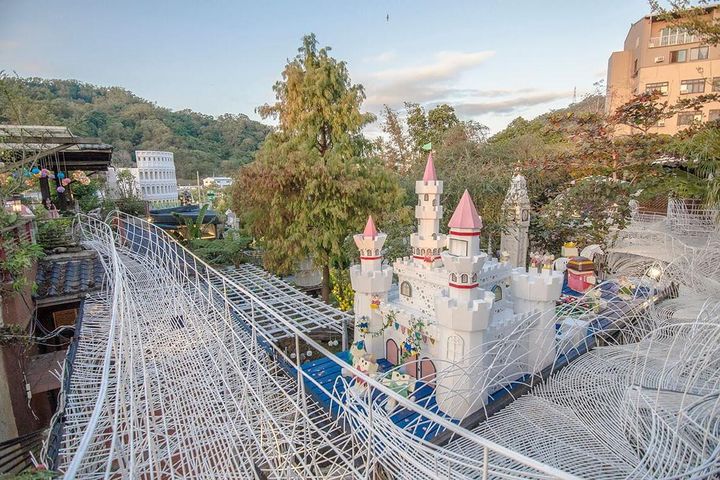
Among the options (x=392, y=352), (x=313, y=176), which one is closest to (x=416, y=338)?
(x=392, y=352)

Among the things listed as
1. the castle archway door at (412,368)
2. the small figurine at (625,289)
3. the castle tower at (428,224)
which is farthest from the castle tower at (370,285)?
the small figurine at (625,289)

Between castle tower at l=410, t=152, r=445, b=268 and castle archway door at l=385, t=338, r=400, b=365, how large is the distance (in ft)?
6.09

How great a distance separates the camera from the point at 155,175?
34188 mm

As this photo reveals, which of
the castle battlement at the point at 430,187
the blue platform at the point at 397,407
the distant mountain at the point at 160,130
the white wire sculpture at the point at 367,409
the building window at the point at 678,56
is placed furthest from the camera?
the distant mountain at the point at 160,130

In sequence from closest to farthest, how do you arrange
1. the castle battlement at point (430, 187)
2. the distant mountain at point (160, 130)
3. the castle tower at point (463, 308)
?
the castle tower at point (463, 308) → the castle battlement at point (430, 187) → the distant mountain at point (160, 130)

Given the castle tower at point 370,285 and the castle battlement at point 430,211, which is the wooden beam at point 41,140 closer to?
the castle tower at point 370,285

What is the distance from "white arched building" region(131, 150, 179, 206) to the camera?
32.7 m

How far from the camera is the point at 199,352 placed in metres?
5.86

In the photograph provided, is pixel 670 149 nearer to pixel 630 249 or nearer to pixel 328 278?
pixel 630 249

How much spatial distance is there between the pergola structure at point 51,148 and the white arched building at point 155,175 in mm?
17620

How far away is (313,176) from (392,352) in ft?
16.2

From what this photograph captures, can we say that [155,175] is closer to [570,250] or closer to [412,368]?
[570,250]

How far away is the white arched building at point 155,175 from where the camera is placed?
32.7 meters

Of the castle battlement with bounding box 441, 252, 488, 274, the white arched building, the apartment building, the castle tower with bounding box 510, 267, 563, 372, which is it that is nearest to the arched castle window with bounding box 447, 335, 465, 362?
the castle battlement with bounding box 441, 252, 488, 274
